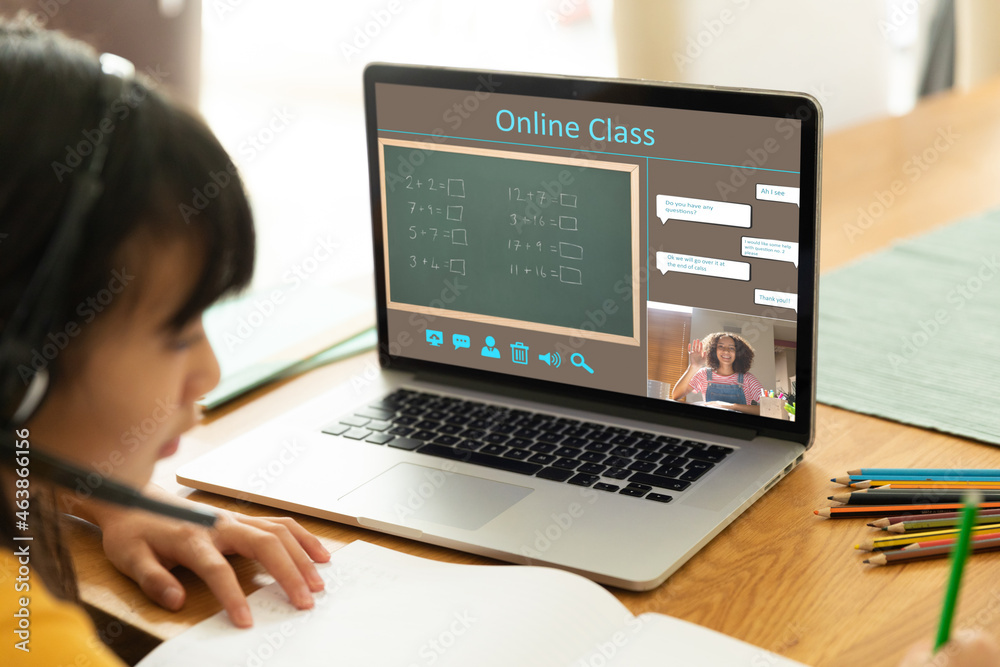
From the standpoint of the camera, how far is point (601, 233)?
35.1 inches

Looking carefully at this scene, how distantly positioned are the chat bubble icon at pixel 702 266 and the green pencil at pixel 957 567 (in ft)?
1.21

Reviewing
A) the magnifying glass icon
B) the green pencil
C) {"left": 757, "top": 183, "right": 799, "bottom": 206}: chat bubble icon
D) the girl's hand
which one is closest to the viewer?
the green pencil

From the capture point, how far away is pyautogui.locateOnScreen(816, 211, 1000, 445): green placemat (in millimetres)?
949

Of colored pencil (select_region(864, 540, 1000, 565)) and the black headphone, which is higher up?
the black headphone

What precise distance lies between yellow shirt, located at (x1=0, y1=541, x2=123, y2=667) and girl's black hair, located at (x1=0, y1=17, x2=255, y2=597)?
6cm

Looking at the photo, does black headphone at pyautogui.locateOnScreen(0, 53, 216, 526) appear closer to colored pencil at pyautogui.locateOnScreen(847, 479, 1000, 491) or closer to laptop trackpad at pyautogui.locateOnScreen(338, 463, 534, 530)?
laptop trackpad at pyautogui.locateOnScreen(338, 463, 534, 530)

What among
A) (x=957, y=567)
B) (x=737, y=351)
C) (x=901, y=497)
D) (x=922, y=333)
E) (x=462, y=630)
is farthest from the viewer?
(x=922, y=333)

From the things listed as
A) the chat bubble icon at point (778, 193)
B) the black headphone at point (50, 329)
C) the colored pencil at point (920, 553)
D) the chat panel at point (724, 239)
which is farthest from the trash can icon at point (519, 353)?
the black headphone at point (50, 329)

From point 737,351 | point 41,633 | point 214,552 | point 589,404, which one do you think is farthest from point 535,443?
point 41,633

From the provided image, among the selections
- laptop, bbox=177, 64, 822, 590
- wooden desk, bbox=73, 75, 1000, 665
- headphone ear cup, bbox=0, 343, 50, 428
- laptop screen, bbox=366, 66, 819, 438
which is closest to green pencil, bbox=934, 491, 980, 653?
wooden desk, bbox=73, 75, 1000, 665

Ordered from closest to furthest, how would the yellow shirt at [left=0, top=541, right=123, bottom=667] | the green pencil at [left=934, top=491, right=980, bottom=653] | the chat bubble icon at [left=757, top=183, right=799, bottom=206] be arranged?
the green pencil at [left=934, top=491, right=980, bottom=653] → the yellow shirt at [left=0, top=541, right=123, bottom=667] → the chat bubble icon at [left=757, top=183, right=799, bottom=206]

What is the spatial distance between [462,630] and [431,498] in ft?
0.58

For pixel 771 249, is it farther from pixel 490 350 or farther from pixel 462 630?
pixel 462 630

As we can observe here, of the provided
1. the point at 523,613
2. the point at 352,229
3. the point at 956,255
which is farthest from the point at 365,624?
the point at 352,229
